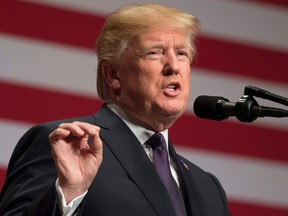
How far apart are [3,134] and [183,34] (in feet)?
3.50

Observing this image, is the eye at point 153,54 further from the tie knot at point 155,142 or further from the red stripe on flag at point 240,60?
the red stripe on flag at point 240,60

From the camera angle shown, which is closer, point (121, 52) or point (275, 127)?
point (121, 52)

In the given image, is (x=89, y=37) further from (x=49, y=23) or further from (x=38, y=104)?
(x=38, y=104)

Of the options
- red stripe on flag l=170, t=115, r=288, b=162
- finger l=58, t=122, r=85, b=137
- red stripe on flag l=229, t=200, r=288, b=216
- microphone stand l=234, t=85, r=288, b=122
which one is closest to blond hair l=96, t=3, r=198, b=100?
microphone stand l=234, t=85, r=288, b=122

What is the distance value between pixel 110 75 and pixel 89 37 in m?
0.98

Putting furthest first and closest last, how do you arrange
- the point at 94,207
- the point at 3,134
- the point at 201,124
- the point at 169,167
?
the point at 201,124
the point at 3,134
the point at 169,167
the point at 94,207

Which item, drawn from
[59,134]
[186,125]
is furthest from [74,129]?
[186,125]

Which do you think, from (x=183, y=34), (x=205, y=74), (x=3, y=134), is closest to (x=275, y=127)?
(x=205, y=74)

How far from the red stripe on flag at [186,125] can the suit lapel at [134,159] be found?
96cm

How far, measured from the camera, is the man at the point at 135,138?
183 cm

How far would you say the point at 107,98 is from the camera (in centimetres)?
218

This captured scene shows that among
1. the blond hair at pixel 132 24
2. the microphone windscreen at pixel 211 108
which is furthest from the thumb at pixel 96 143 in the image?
the blond hair at pixel 132 24

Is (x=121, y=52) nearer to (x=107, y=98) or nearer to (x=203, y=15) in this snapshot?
(x=107, y=98)

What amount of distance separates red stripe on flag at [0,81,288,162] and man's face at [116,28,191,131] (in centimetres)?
94
